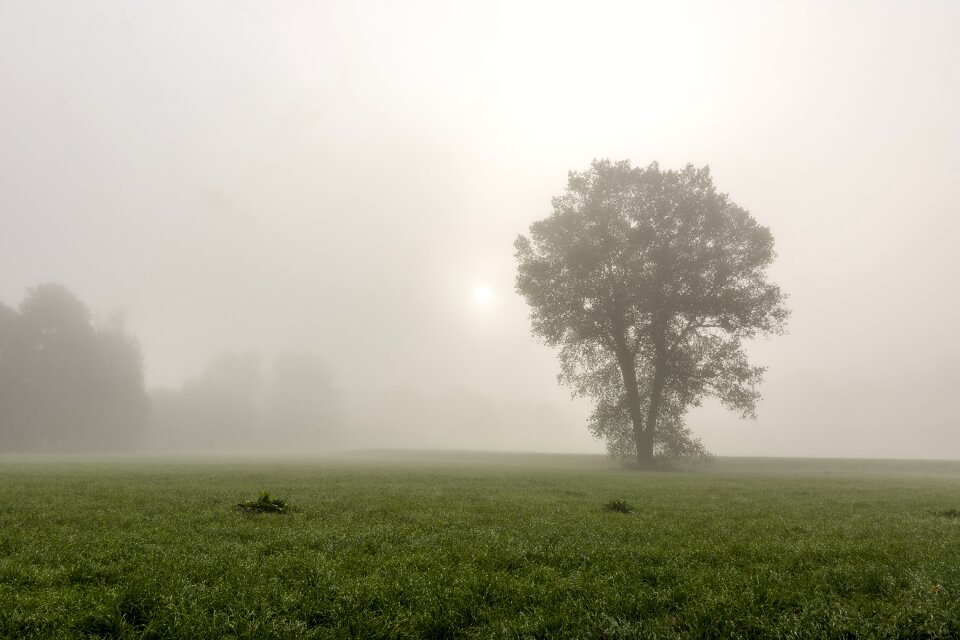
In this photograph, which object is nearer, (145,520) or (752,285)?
(145,520)

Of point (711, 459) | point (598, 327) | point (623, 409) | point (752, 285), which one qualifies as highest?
point (752, 285)

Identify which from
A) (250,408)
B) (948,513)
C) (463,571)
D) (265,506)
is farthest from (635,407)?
(250,408)

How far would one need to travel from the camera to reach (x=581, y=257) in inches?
1859

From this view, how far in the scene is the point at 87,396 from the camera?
283 feet

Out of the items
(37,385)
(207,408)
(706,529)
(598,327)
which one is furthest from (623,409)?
(207,408)

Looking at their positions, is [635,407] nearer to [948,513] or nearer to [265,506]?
[948,513]

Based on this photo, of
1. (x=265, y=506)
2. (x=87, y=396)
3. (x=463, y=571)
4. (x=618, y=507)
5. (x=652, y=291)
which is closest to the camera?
(x=463, y=571)

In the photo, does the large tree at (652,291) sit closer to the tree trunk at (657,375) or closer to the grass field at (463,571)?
the tree trunk at (657,375)

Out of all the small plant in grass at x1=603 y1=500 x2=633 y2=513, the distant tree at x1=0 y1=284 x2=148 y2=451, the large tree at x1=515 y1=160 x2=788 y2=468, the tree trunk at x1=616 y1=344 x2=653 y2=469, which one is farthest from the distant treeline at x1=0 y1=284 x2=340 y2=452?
the small plant in grass at x1=603 y1=500 x2=633 y2=513

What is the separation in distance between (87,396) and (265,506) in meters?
92.9

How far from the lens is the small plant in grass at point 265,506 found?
15.0m

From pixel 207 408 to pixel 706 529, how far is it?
5277 inches

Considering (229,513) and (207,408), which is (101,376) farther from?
(229,513)

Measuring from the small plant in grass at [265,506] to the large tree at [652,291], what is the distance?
36071mm
